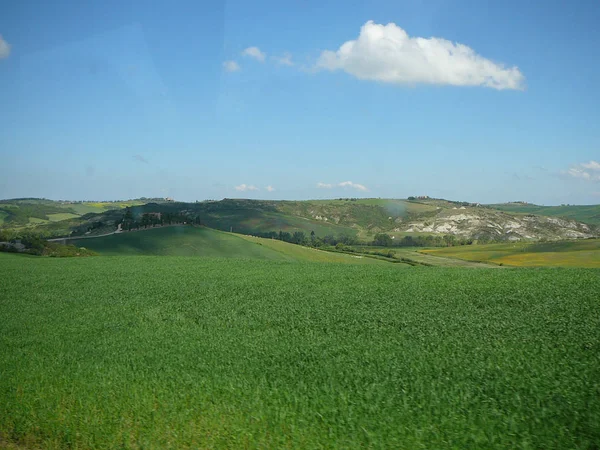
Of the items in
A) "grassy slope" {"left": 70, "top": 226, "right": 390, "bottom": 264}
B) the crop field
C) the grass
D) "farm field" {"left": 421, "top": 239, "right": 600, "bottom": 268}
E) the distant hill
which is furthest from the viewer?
the grass

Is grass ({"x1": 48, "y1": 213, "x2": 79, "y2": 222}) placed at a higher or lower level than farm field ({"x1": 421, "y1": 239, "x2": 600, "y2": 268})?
higher

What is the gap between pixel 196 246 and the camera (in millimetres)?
67250

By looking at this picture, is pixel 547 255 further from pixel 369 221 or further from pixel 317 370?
pixel 369 221

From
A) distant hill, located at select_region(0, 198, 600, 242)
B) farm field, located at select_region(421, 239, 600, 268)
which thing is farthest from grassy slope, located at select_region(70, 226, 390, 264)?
distant hill, located at select_region(0, 198, 600, 242)

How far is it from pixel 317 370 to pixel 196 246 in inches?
2244

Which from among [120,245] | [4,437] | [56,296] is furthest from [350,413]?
[120,245]

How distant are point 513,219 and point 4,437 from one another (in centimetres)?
14960

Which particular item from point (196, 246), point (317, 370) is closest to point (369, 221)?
point (196, 246)

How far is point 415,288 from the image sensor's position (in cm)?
2364

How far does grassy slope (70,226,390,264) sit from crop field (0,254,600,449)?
40005 mm

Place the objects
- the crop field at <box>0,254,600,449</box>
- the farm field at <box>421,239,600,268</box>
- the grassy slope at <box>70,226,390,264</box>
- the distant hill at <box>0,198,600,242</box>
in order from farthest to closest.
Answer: the distant hill at <box>0,198,600,242</box> → the grassy slope at <box>70,226,390,264</box> → the farm field at <box>421,239,600,268</box> → the crop field at <box>0,254,600,449</box>

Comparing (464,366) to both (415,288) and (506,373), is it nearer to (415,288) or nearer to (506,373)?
(506,373)

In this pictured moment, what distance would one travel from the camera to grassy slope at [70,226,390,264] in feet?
210

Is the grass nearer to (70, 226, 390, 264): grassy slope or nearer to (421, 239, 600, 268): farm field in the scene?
(70, 226, 390, 264): grassy slope
